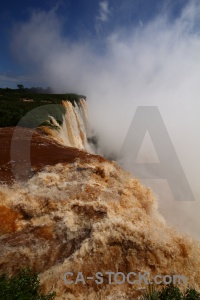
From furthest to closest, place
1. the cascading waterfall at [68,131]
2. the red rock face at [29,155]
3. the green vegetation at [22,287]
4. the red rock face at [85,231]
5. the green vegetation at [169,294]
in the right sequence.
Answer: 1. the cascading waterfall at [68,131]
2. the red rock face at [29,155]
3. the red rock face at [85,231]
4. the green vegetation at [169,294]
5. the green vegetation at [22,287]

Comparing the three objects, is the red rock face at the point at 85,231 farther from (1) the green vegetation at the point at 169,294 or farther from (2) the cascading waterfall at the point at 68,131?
(2) the cascading waterfall at the point at 68,131

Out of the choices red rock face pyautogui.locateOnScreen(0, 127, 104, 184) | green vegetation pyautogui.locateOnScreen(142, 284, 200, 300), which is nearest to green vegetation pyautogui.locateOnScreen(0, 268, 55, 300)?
green vegetation pyautogui.locateOnScreen(142, 284, 200, 300)

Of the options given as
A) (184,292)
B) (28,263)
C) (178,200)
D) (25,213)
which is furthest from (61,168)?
(178,200)

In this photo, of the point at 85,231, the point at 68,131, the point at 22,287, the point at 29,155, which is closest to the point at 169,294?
the point at 85,231

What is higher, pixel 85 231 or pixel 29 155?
pixel 29 155

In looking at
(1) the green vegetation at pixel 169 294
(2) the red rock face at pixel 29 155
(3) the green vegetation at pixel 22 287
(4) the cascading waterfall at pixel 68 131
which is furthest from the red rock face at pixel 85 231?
(4) the cascading waterfall at pixel 68 131

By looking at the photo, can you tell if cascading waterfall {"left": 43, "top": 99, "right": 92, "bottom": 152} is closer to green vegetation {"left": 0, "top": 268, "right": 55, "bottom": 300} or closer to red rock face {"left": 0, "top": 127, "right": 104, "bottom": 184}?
red rock face {"left": 0, "top": 127, "right": 104, "bottom": 184}

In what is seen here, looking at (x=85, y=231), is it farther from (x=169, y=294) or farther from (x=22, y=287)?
(x=169, y=294)

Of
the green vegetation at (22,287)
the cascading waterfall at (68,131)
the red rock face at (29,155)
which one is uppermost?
the cascading waterfall at (68,131)
